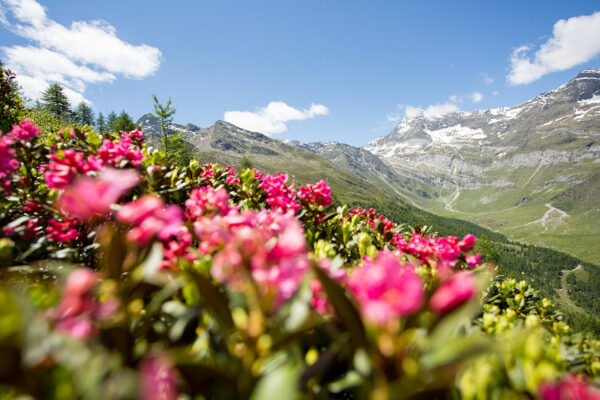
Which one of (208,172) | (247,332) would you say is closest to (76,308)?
(247,332)

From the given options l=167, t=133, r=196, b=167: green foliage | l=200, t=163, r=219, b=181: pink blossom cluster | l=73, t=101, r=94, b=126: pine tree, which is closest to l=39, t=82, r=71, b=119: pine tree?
l=73, t=101, r=94, b=126: pine tree

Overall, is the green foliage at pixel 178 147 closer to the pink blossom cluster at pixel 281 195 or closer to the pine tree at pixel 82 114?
the pink blossom cluster at pixel 281 195

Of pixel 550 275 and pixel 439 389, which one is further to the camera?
pixel 550 275

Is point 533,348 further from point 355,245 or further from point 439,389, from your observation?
point 355,245

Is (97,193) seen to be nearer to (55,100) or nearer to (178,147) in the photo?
(178,147)

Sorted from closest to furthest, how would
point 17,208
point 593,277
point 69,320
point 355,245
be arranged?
point 69,320
point 17,208
point 355,245
point 593,277

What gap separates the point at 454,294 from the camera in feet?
3.49

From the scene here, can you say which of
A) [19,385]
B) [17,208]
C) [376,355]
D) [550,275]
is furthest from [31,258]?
[550,275]

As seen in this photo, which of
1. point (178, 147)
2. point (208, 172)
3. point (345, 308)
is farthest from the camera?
point (178, 147)

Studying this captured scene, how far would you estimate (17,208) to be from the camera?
327 centimetres

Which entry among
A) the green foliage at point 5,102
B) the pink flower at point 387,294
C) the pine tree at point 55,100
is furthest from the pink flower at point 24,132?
the pine tree at point 55,100

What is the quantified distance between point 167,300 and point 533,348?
2012 millimetres

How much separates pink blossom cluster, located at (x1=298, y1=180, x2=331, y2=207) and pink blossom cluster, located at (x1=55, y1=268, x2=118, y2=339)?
2742mm

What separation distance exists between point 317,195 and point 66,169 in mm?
2628
